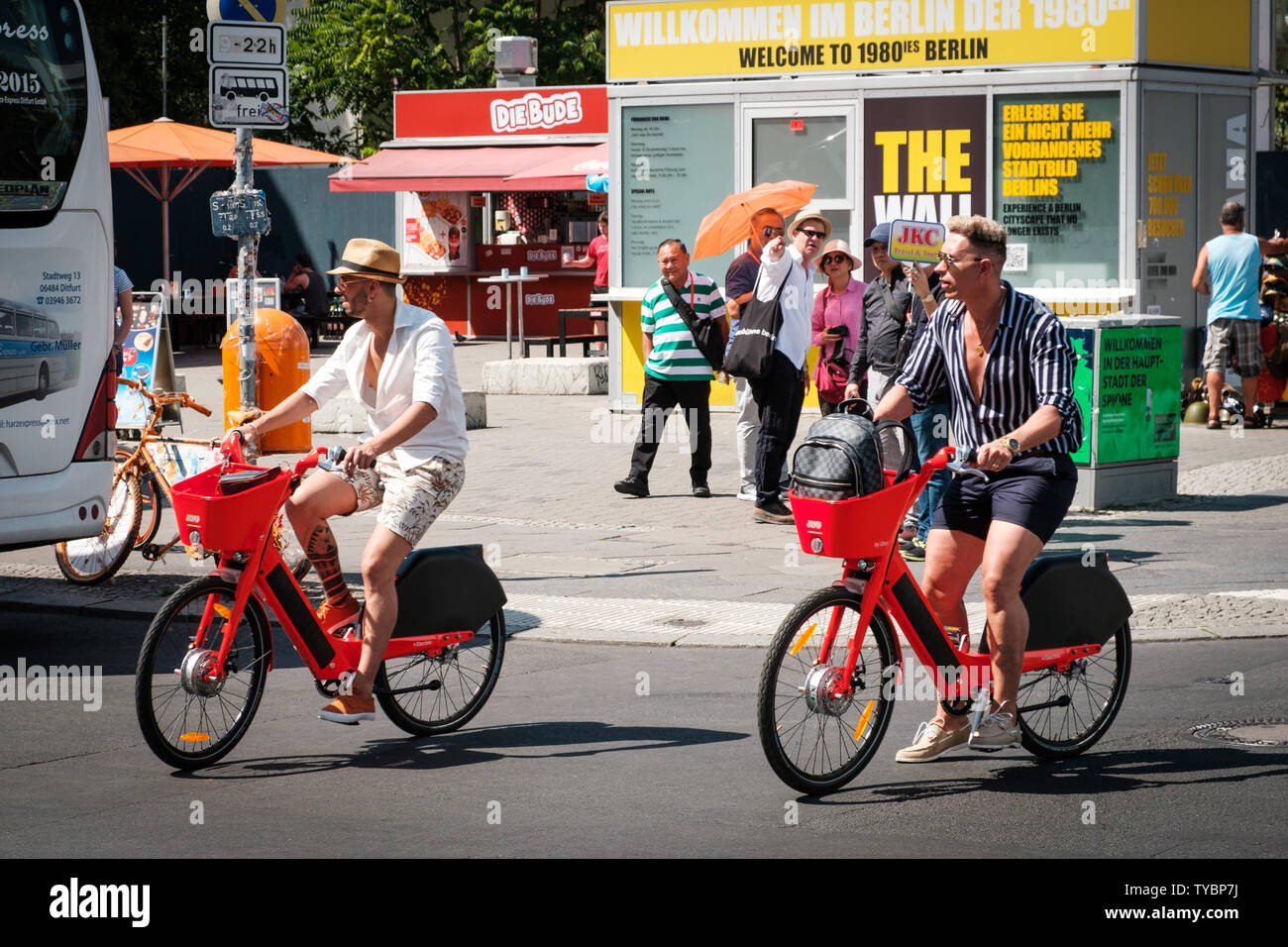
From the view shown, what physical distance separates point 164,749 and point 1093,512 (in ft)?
24.9

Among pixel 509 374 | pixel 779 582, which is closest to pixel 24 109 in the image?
pixel 779 582

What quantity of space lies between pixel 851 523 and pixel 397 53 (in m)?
36.4

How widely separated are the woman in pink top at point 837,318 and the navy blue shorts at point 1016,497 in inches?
215

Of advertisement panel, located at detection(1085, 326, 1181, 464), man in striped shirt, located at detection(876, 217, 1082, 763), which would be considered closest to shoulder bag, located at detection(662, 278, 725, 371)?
advertisement panel, located at detection(1085, 326, 1181, 464)

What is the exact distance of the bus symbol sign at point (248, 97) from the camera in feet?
33.4

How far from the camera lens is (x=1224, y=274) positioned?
1658 centimetres

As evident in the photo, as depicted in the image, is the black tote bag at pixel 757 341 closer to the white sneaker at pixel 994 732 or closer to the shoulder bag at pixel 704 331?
the shoulder bag at pixel 704 331

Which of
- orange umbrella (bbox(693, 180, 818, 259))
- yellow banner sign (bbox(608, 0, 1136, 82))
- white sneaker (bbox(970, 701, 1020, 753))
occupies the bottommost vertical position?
white sneaker (bbox(970, 701, 1020, 753))

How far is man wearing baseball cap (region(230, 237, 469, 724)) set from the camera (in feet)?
21.6

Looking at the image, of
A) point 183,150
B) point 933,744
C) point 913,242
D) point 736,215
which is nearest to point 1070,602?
point 933,744

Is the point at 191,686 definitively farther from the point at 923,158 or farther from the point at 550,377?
the point at 550,377

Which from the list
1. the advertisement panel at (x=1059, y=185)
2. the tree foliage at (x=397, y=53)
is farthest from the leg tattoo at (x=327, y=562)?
the tree foliage at (x=397, y=53)

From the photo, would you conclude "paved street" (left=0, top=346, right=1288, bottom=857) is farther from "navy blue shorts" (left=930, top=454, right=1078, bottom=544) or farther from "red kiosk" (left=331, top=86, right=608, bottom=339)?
"red kiosk" (left=331, top=86, right=608, bottom=339)

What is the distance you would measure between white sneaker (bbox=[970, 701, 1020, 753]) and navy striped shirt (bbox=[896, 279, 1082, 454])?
2.94 feet
